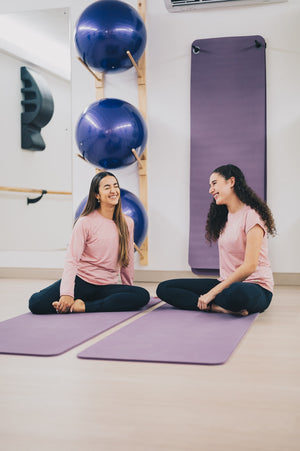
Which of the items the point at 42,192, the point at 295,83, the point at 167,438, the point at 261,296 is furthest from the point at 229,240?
the point at 42,192

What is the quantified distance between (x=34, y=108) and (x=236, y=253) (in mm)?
2765

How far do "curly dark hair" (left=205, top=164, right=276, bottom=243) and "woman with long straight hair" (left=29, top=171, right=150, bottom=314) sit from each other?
0.49 m

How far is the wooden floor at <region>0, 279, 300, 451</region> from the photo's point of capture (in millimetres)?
1305

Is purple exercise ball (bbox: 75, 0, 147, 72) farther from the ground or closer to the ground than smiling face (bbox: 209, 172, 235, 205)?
farther from the ground

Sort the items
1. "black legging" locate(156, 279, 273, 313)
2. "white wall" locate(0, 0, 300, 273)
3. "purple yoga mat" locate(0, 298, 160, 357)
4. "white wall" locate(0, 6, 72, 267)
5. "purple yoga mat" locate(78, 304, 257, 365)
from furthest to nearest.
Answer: "white wall" locate(0, 6, 72, 267), "white wall" locate(0, 0, 300, 273), "black legging" locate(156, 279, 273, 313), "purple yoga mat" locate(0, 298, 160, 357), "purple yoga mat" locate(78, 304, 257, 365)

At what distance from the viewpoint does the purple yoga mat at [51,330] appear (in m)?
2.21

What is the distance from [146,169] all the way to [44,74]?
1274mm

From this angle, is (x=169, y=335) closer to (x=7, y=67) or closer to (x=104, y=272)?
(x=104, y=272)

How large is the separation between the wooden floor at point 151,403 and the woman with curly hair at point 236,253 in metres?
0.57

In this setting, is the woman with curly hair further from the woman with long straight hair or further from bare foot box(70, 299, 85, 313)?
bare foot box(70, 299, 85, 313)

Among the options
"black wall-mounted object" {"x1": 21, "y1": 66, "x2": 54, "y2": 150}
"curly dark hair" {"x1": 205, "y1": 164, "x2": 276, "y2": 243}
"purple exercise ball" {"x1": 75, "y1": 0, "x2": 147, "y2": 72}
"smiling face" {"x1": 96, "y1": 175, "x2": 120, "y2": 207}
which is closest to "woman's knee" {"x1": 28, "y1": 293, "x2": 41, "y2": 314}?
"smiling face" {"x1": 96, "y1": 175, "x2": 120, "y2": 207}

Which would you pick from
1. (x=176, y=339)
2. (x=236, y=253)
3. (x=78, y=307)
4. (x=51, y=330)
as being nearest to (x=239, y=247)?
(x=236, y=253)

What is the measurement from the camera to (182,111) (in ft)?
15.2

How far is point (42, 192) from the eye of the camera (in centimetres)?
502
